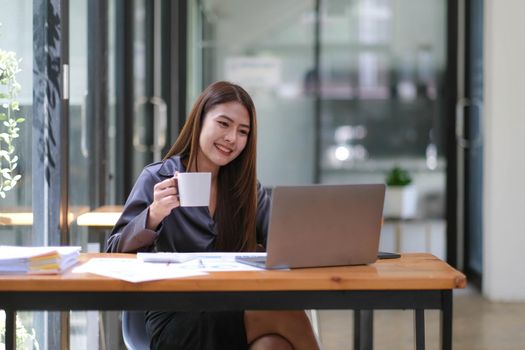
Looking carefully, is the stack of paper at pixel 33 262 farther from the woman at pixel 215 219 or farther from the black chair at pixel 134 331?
the black chair at pixel 134 331

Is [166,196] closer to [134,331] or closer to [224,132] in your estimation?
[224,132]

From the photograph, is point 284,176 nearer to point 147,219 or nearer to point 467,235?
point 467,235

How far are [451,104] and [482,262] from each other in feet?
4.16

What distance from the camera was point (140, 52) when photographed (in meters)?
6.38

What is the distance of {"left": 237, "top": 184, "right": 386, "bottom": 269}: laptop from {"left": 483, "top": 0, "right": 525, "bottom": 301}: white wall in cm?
417

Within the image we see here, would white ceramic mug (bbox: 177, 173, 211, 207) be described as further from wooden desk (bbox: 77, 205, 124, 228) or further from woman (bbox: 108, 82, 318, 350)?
wooden desk (bbox: 77, 205, 124, 228)

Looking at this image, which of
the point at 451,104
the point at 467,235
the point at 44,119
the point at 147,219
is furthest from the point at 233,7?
the point at 147,219

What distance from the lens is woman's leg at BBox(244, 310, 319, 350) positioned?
106 inches

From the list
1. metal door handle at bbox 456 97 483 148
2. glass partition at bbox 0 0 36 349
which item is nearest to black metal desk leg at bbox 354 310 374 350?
glass partition at bbox 0 0 36 349

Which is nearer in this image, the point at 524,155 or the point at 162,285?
the point at 162,285

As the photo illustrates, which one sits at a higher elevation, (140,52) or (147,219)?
(140,52)

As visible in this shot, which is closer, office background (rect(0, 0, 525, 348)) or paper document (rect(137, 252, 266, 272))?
paper document (rect(137, 252, 266, 272))

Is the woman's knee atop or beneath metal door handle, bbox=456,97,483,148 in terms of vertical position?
beneath

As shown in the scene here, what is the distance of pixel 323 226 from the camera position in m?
2.40
